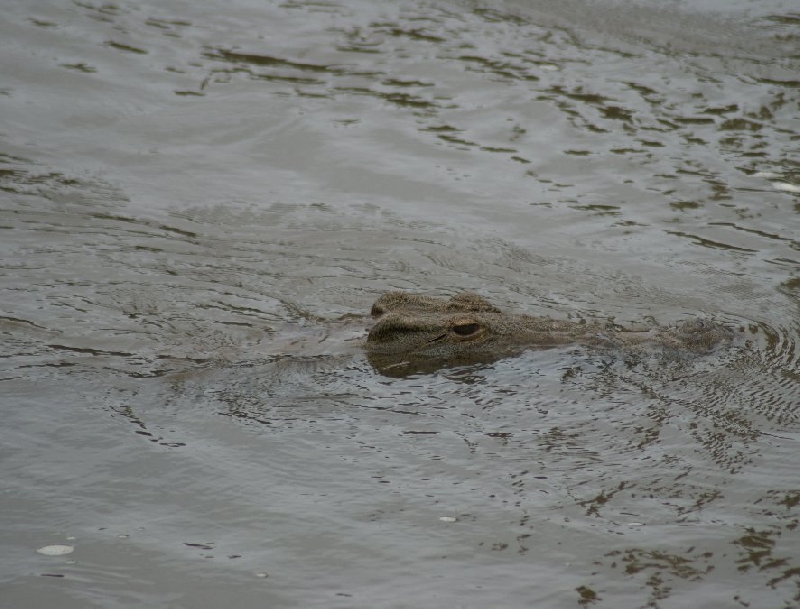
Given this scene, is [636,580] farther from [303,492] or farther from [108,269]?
[108,269]

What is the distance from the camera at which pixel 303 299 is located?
736 cm

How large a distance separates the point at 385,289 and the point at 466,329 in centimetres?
156

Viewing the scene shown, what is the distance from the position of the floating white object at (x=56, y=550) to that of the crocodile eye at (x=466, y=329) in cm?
259

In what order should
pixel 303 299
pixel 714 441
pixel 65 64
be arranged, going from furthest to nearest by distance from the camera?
pixel 65 64 → pixel 303 299 → pixel 714 441

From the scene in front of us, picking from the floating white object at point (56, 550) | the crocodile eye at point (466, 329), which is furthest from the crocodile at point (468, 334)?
the floating white object at point (56, 550)

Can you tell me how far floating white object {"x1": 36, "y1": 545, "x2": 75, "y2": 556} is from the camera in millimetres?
4497

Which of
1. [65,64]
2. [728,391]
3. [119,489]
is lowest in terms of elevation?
[119,489]

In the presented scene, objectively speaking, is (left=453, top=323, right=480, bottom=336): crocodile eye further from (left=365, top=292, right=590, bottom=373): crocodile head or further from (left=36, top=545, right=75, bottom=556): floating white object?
(left=36, top=545, right=75, bottom=556): floating white object

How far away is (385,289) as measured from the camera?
7.57m

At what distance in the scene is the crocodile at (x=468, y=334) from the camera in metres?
6.12

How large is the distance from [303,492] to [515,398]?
1485 mm

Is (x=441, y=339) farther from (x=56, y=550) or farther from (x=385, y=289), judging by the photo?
(x=56, y=550)

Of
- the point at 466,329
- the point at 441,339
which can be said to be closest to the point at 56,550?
the point at 441,339

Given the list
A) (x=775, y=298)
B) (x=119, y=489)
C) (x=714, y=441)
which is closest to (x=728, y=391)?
(x=714, y=441)
